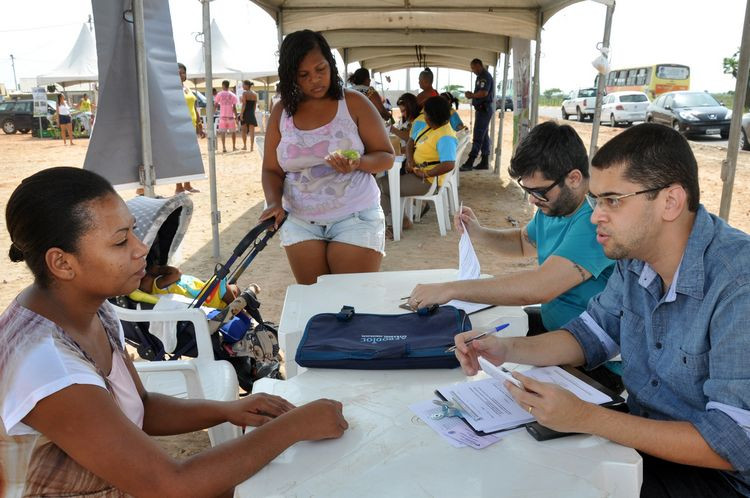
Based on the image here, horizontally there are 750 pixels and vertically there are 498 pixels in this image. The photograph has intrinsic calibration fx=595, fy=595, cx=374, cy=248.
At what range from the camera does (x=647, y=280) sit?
1.66 m

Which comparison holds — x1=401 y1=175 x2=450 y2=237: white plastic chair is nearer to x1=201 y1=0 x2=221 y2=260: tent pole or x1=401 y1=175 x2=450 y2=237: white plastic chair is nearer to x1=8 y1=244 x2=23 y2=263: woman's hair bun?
x1=201 y1=0 x2=221 y2=260: tent pole

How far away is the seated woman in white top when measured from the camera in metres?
1.20

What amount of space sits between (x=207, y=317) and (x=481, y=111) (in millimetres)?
10527

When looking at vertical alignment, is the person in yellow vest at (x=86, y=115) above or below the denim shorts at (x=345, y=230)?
above

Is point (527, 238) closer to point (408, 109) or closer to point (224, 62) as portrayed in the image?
point (408, 109)

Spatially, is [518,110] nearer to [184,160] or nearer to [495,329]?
[184,160]

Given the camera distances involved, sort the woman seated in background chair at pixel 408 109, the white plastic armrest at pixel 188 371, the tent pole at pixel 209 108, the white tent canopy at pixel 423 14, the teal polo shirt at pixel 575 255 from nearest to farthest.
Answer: the teal polo shirt at pixel 575 255
the white plastic armrest at pixel 188 371
the tent pole at pixel 209 108
the white tent canopy at pixel 423 14
the woman seated in background chair at pixel 408 109

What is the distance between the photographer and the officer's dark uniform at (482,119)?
11922 millimetres

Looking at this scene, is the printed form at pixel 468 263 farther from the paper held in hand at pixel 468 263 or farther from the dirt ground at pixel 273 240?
the dirt ground at pixel 273 240

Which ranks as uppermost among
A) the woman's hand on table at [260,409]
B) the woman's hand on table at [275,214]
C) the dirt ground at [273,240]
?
the woman's hand on table at [275,214]

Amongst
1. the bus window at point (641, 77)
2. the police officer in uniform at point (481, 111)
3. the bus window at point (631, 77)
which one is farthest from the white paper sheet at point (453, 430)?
the bus window at point (631, 77)

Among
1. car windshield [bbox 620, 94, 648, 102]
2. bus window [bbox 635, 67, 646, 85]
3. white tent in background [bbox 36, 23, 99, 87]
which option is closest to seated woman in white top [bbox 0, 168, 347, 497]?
white tent in background [bbox 36, 23, 99, 87]

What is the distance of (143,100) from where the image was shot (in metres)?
4.24

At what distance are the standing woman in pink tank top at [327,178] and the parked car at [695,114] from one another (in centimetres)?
1576
